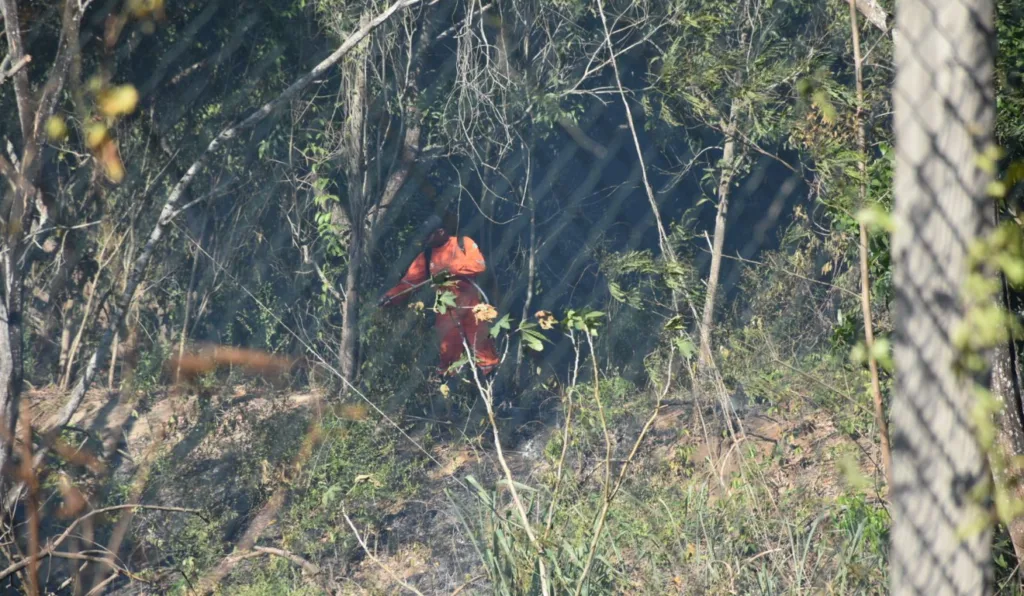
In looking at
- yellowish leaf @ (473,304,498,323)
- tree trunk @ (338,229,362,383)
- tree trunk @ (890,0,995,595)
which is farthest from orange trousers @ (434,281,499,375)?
tree trunk @ (890,0,995,595)

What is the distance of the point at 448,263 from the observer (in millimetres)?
7824

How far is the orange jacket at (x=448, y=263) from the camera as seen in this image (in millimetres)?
7738

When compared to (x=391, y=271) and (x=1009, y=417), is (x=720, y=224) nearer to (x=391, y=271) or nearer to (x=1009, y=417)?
(x=391, y=271)

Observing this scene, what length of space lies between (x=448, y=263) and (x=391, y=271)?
0.90m

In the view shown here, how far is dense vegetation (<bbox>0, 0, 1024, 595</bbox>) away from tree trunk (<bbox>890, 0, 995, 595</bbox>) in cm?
256

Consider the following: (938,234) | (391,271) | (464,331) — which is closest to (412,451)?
(464,331)

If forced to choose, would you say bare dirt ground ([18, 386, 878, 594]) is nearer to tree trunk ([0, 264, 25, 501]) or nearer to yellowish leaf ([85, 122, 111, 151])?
tree trunk ([0, 264, 25, 501])

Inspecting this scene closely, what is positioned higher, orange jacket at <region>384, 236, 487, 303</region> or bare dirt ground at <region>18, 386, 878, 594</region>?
orange jacket at <region>384, 236, 487, 303</region>

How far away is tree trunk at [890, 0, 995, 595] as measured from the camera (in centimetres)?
126

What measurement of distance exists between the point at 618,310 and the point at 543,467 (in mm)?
2634

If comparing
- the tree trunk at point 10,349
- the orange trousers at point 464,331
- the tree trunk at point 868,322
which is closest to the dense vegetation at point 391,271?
the tree trunk at point 10,349

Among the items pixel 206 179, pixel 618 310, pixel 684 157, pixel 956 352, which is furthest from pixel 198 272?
pixel 956 352

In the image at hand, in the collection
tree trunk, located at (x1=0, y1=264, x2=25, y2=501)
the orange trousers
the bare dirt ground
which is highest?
tree trunk, located at (x1=0, y1=264, x2=25, y2=501)

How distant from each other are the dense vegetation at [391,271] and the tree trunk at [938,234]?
8.40 feet
